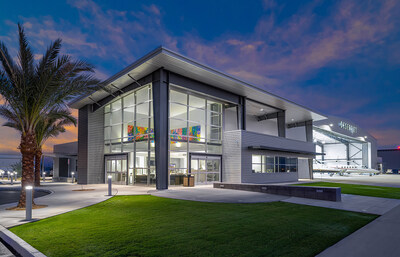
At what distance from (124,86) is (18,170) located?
3247 cm

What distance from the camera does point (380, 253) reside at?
199 inches

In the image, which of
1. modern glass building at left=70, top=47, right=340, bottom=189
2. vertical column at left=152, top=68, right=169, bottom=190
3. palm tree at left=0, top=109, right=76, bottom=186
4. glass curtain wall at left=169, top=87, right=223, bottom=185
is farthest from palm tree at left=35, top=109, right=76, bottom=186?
glass curtain wall at left=169, top=87, right=223, bottom=185

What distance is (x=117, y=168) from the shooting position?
24.8m

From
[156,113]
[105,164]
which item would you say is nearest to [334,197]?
[156,113]

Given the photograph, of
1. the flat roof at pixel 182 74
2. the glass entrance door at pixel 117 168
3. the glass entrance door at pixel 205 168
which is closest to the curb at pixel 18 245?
the flat roof at pixel 182 74

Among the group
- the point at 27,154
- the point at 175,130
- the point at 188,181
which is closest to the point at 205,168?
the point at 188,181

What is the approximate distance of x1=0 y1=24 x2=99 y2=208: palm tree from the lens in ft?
36.2

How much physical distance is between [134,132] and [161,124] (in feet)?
16.4

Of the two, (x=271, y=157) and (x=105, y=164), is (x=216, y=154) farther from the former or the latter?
(x=105, y=164)

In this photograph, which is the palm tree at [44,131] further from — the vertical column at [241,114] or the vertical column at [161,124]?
the vertical column at [241,114]

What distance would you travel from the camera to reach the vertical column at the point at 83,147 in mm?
26297

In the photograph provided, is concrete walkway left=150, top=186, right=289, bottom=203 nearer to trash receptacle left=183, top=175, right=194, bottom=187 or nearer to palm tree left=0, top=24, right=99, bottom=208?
trash receptacle left=183, top=175, right=194, bottom=187

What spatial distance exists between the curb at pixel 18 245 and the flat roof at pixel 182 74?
1265 centimetres

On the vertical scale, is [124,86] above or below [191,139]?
above
